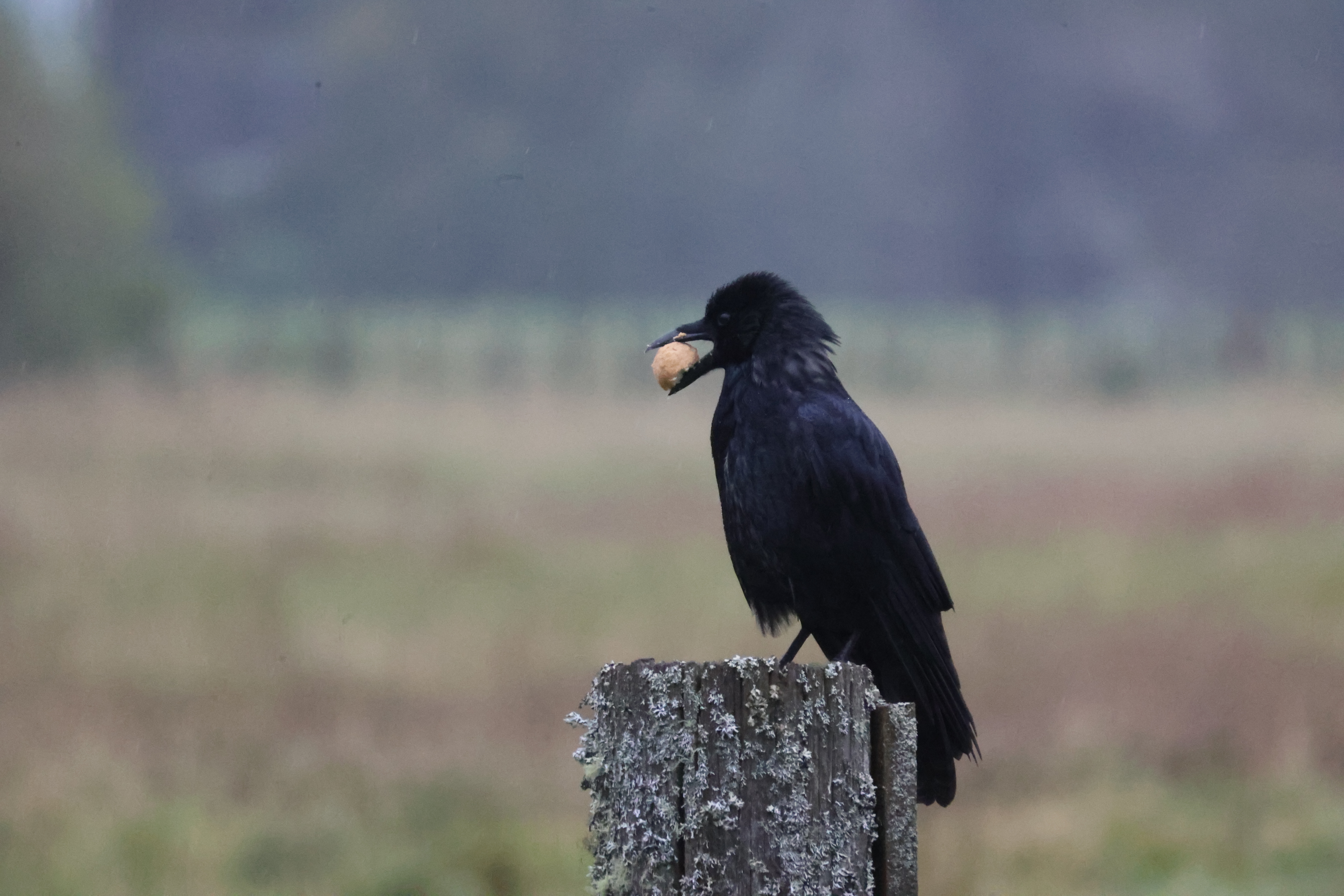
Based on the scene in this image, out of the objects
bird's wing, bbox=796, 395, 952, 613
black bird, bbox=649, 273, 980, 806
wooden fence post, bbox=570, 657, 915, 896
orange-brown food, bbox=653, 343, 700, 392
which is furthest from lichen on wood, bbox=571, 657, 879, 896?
orange-brown food, bbox=653, 343, 700, 392

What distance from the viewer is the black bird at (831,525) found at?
11.5 ft

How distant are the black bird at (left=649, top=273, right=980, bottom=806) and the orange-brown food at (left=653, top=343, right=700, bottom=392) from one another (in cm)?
20

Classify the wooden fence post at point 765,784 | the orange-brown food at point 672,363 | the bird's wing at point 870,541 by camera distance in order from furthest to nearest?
1. the orange-brown food at point 672,363
2. the bird's wing at point 870,541
3. the wooden fence post at point 765,784

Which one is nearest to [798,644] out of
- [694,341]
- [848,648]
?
[848,648]

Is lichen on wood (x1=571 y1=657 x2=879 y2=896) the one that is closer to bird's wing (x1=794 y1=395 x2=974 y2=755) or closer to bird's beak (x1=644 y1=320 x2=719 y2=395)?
bird's wing (x1=794 y1=395 x2=974 y2=755)

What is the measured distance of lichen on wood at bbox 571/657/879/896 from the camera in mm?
2072

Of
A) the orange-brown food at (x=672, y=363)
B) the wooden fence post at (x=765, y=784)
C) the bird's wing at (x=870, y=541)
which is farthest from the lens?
the orange-brown food at (x=672, y=363)

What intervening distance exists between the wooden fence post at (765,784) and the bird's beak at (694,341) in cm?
186

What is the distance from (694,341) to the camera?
12.9 feet

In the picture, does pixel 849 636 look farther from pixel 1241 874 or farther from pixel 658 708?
pixel 1241 874

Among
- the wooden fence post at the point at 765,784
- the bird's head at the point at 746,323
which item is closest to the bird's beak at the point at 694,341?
the bird's head at the point at 746,323

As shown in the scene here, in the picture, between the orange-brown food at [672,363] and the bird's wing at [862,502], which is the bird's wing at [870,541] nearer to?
the bird's wing at [862,502]

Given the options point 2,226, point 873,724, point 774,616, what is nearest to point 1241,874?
point 774,616

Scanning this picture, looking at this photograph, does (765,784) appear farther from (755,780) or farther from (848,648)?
(848,648)
